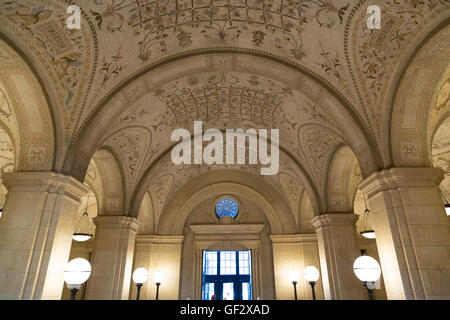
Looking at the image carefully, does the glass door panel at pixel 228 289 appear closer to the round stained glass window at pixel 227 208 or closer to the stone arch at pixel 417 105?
the round stained glass window at pixel 227 208

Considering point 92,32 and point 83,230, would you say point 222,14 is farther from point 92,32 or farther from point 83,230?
point 83,230

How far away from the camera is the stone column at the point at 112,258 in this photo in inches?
319

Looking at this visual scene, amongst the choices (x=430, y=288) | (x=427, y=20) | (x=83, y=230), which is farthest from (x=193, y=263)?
(x=427, y=20)

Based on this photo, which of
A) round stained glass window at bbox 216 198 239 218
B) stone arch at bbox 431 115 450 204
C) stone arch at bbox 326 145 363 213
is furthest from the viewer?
round stained glass window at bbox 216 198 239 218

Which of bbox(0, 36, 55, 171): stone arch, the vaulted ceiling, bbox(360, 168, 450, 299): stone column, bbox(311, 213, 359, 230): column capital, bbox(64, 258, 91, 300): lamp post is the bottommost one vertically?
bbox(64, 258, 91, 300): lamp post

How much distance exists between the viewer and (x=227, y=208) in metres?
14.0

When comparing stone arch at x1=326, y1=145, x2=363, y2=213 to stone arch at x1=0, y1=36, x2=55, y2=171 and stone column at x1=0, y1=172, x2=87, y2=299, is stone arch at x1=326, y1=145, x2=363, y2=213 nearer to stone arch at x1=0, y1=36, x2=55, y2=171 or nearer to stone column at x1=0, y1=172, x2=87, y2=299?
stone column at x1=0, y1=172, x2=87, y2=299

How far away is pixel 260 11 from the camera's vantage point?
5695mm

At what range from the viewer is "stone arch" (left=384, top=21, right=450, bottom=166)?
5.38m

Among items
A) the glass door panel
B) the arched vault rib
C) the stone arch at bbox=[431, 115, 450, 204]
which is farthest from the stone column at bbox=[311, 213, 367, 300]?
the glass door panel

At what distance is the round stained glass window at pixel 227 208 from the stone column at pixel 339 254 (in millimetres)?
5527

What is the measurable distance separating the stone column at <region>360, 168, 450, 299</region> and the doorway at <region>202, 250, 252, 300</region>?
832 centimetres
